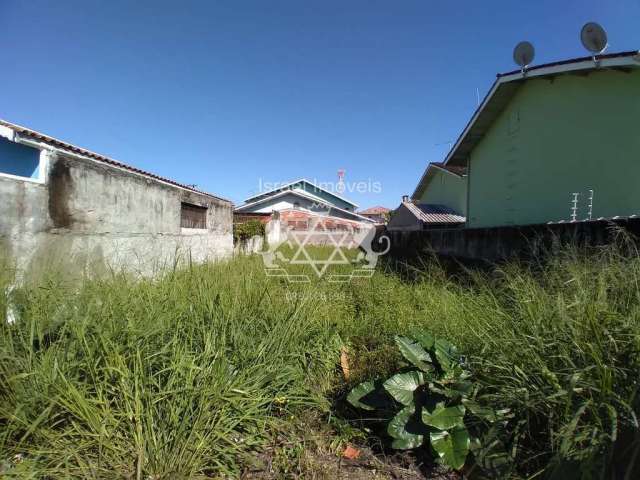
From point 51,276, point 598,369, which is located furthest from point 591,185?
point 51,276

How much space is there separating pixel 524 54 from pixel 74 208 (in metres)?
10.7

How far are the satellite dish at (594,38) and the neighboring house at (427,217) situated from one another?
10.3m

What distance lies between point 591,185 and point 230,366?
816 cm

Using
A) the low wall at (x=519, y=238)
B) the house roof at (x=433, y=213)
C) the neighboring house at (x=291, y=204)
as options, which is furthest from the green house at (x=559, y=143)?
the neighboring house at (x=291, y=204)

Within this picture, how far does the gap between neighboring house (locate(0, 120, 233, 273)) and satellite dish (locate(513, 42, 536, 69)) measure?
9479 millimetres

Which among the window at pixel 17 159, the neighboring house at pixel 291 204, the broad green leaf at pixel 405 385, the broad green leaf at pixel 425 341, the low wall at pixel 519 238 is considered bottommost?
the broad green leaf at pixel 405 385

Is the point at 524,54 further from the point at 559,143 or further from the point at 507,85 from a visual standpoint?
the point at 559,143

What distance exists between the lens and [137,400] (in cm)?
179

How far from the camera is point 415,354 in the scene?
205 cm

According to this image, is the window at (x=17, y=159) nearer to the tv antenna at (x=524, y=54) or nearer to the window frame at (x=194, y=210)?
the window frame at (x=194, y=210)

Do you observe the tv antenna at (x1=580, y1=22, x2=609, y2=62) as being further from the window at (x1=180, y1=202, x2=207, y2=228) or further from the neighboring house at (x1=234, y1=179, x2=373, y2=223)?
the neighboring house at (x1=234, y1=179, x2=373, y2=223)

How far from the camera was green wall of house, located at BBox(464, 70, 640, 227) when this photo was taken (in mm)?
6312

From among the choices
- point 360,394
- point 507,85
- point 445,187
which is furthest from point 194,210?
point 445,187

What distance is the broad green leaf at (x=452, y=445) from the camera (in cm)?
165
